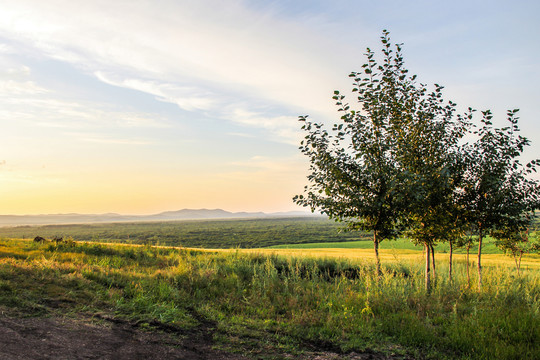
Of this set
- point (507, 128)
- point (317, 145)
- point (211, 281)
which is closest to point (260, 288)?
point (211, 281)

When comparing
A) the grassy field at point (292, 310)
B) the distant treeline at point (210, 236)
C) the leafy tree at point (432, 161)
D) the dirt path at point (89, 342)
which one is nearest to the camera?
the dirt path at point (89, 342)

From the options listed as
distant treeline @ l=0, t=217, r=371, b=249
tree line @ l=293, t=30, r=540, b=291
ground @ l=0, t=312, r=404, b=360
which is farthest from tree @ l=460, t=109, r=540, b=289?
distant treeline @ l=0, t=217, r=371, b=249

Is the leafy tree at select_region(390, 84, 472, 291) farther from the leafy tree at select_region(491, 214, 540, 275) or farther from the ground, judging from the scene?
the ground

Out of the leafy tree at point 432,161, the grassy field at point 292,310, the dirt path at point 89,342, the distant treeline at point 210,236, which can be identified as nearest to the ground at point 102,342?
the dirt path at point 89,342

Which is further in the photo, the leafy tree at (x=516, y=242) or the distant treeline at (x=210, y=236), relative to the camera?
the distant treeline at (x=210, y=236)

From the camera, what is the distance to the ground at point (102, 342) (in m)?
5.38

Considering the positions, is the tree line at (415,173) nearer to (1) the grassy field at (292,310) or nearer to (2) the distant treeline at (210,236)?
(1) the grassy field at (292,310)

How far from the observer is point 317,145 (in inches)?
423

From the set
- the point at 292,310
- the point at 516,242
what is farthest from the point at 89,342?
the point at 516,242

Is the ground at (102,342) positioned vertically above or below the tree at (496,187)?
below

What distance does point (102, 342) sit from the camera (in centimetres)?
593

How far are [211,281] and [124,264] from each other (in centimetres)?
538

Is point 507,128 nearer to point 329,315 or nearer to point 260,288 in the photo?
point 329,315

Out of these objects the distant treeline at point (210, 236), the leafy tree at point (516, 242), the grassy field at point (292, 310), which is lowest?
the distant treeline at point (210, 236)
